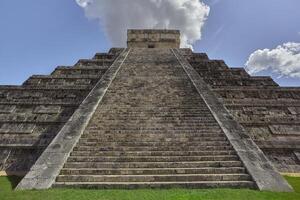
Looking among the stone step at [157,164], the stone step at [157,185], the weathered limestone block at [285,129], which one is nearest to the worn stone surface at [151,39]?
the weathered limestone block at [285,129]

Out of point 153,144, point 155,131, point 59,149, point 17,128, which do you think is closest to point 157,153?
point 153,144

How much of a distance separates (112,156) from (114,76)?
22.9 ft

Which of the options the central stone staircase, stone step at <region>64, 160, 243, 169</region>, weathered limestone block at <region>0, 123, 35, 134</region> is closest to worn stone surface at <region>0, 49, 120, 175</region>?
weathered limestone block at <region>0, 123, 35, 134</region>

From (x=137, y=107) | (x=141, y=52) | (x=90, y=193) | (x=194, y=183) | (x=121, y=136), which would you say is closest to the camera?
(x=90, y=193)

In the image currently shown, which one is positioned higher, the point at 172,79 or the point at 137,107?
the point at 172,79

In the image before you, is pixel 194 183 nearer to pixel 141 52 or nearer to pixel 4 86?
pixel 4 86

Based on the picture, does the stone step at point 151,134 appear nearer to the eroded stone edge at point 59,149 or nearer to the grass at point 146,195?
the eroded stone edge at point 59,149

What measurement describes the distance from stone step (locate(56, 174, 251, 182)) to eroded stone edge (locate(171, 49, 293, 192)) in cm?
34

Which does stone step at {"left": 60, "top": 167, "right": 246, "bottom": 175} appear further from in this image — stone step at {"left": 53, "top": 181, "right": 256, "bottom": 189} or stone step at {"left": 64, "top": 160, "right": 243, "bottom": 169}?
stone step at {"left": 53, "top": 181, "right": 256, "bottom": 189}

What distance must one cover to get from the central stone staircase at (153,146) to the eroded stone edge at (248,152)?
0.53 feet

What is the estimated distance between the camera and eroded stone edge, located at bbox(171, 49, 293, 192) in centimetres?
631

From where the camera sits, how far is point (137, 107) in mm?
10562

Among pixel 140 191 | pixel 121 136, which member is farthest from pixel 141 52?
pixel 140 191

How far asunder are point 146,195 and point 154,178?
85cm
